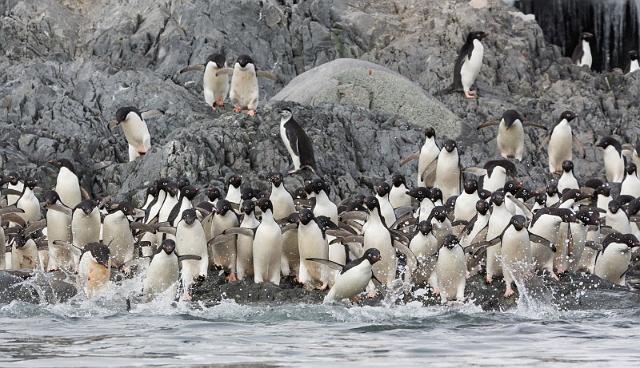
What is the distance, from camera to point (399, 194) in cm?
2058

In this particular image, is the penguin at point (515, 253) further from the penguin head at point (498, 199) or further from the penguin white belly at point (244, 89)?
the penguin white belly at point (244, 89)

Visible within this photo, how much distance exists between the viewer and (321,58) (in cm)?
2964

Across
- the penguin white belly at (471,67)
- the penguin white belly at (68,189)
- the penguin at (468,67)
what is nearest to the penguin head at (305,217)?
the penguin white belly at (68,189)

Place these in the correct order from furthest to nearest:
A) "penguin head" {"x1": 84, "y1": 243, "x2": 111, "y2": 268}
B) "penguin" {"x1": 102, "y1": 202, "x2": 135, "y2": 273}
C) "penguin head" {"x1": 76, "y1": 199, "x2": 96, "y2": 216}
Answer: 1. "penguin head" {"x1": 76, "y1": 199, "x2": 96, "y2": 216}
2. "penguin" {"x1": 102, "y1": 202, "x2": 135, "y2": 273}
3. "penguin head" {"x1": 84, "y1": 243, "x2": 111, "y2": 268}

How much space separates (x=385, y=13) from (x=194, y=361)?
19.7 meters

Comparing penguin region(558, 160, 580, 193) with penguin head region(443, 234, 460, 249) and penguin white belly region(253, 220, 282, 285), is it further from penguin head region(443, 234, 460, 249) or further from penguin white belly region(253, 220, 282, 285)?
penguin white belly region(253, 220, 282, 285)

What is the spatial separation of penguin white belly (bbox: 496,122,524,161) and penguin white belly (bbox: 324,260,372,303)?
9.42m

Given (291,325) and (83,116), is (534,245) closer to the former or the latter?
(291,325)

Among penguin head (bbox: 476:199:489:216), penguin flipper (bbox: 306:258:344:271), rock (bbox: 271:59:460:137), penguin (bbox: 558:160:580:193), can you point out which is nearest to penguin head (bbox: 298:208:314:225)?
penguin flipper (bbox: 306:258:344:271)

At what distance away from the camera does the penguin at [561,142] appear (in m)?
23.5

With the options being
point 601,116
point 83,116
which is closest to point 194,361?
point 83,116

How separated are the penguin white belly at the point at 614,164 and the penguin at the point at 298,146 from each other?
557 centimetres

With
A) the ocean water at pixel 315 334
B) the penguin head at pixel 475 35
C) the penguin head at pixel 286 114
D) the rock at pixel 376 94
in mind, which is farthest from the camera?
the penguin head at pixel 475 35

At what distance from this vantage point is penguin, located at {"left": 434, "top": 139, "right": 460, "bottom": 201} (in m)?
21.3
